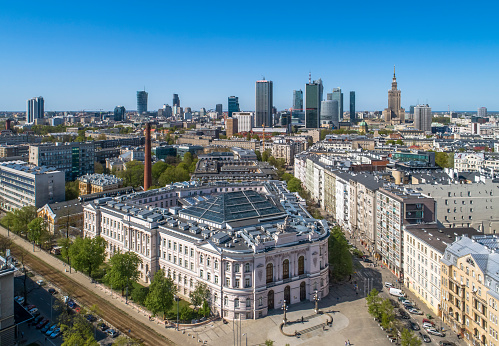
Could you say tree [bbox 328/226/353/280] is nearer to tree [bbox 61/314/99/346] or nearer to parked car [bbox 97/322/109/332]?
parked car [bbox 97/322/109/332]

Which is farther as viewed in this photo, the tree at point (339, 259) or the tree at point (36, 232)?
the tree at point (36, 232)

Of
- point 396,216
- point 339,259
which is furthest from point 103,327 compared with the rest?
point 396,216

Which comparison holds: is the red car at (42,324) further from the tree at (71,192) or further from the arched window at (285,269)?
the tree at (71,192)

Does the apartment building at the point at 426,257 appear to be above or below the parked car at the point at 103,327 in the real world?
above

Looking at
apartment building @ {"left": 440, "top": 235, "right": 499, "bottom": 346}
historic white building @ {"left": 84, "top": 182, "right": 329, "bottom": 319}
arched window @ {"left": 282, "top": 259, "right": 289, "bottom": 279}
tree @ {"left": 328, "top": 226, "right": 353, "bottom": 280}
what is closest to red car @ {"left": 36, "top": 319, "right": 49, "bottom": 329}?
historic white building @ {"left": 84, "top": 182, "right": 329, "bottom": 319}

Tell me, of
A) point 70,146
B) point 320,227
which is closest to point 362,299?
point 320,227

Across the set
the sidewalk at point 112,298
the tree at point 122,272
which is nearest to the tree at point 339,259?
the sidewalk at point 112,298
